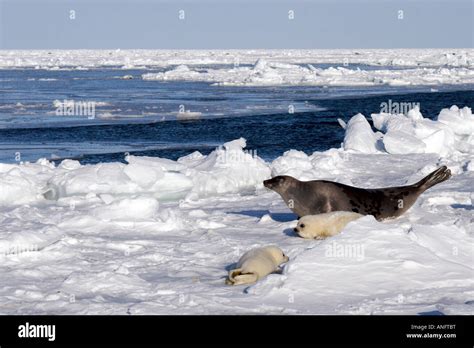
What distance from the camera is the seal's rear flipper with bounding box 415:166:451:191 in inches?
306

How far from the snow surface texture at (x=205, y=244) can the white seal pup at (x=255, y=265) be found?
5.0 inches

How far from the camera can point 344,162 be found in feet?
38.7

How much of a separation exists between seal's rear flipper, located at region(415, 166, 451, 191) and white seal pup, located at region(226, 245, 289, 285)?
2.33 metres

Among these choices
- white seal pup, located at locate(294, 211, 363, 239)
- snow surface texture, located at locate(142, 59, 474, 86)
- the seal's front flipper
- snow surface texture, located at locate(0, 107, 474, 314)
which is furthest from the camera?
snow surface texture, located at locate(142, 59, 474, 86)

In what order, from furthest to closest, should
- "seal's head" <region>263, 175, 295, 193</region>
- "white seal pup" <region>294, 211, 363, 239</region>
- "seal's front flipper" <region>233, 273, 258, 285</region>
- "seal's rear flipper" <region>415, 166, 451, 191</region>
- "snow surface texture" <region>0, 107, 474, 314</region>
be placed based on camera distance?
1. "seal's rear flipper" <region>415, 166, 451, 191</region>
2. "seal's head" <region>263, 175, 295, 193</region>
3. "white seal pup" <region>294, 211, 363, 239</region>
4. "seal's front flipper" <region>233, 273, 258, 285</region>
5. "snow surface texture" <region>0, 107, 474, 314</region>

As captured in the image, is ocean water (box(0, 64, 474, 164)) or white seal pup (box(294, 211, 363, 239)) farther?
ocean water (box(0, 64, 474, 164))

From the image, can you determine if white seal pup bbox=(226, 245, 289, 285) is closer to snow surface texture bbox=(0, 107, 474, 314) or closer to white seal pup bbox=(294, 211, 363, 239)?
snow surface texture bbox=(0, 107, 474, 314)

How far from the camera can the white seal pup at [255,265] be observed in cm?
554

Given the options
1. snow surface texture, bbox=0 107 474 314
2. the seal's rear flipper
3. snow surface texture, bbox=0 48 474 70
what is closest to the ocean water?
snow surface texture, bbox=0 107 474 314

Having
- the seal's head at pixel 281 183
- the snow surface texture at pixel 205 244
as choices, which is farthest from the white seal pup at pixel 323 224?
the seal's head at pixel 281 183

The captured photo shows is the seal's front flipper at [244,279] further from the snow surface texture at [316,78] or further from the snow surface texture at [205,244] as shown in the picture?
the snow surface texture at [316,78]

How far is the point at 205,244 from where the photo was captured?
677 cm

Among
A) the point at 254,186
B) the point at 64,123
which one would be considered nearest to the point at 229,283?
the point at 254,186
